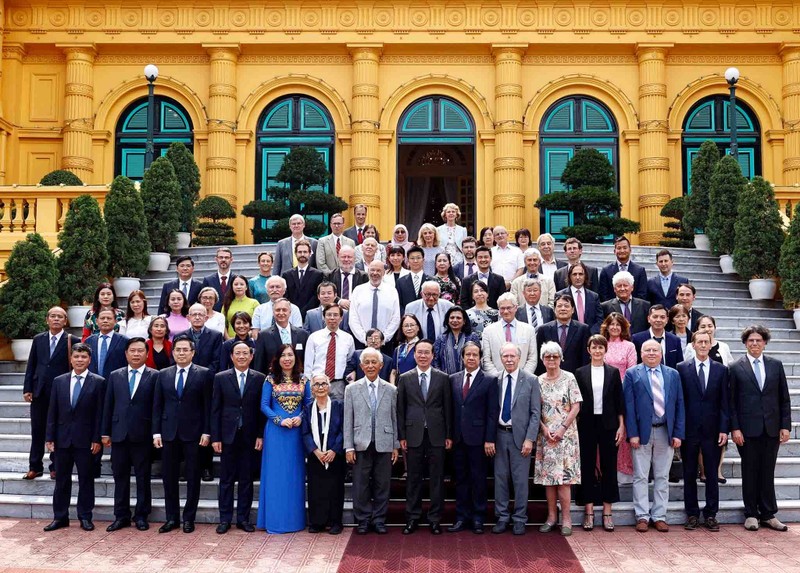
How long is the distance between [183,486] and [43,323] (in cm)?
432

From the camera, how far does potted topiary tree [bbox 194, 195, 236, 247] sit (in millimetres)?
20328

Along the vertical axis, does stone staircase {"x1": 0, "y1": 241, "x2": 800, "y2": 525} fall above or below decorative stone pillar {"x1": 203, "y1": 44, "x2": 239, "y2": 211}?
below

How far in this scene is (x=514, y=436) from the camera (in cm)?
852

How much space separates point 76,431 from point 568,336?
505cm

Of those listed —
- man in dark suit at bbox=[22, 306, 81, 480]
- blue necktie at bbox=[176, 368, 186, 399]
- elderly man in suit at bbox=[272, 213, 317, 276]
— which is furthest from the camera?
elderly man in suit at bbox=[272, 213, 317, 276]

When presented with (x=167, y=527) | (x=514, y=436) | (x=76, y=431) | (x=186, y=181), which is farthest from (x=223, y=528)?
(x=186, y=181)

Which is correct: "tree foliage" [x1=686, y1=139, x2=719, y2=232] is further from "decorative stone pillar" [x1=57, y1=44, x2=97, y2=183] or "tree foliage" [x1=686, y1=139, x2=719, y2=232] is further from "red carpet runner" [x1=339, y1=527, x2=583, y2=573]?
"decorative stone pillar" [x1=57, y1=44, x2=97, y2=183]

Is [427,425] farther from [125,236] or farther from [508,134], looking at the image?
[508,134]

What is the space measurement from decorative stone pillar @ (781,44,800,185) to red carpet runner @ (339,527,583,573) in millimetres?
17075

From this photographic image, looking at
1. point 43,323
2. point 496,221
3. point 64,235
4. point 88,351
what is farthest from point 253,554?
point 496,221

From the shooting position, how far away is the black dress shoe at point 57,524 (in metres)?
8.50

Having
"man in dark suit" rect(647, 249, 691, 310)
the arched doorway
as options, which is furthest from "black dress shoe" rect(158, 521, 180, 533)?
the arched doorway

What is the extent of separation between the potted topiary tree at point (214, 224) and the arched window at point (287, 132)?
6.29ft

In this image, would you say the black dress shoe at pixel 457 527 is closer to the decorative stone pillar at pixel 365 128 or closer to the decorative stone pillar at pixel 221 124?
the decorative stone pillar at pixel 365 128
